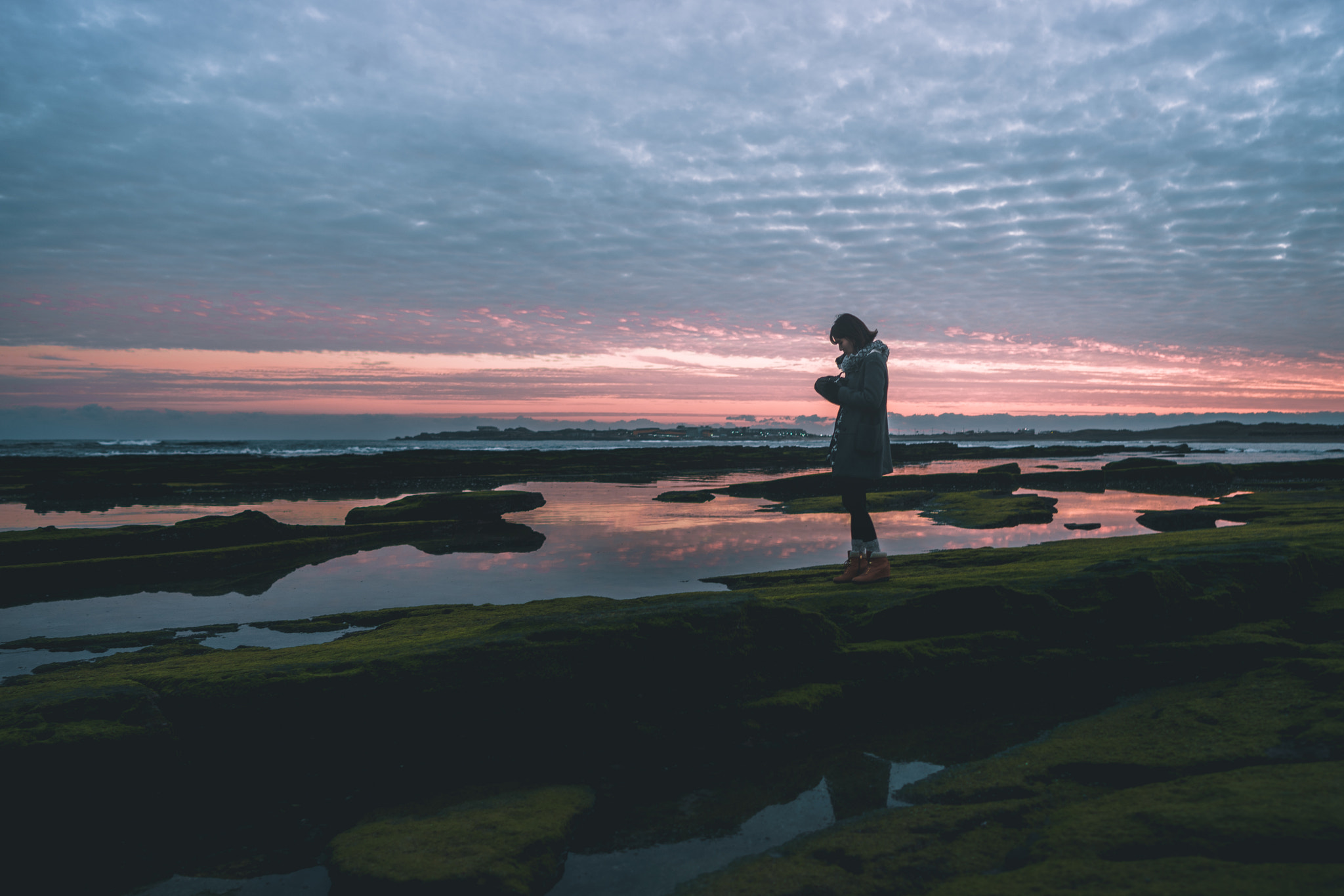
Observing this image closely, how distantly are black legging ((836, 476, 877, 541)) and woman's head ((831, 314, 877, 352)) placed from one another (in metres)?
1.65

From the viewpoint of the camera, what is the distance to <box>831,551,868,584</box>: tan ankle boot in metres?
8.19

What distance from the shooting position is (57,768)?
3918mm

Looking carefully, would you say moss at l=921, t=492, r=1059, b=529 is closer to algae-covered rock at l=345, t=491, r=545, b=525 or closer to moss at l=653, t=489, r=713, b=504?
moss at l=653, t=489, r=713, b=504

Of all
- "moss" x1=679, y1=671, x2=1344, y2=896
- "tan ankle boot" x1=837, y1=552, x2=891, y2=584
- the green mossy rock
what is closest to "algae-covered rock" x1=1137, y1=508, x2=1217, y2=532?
"tan ankle boot" x1=837, y1=552, x2=891, y2=584

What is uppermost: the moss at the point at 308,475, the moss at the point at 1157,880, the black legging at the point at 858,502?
the black legging at the point at 858,502

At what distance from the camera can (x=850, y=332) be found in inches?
330

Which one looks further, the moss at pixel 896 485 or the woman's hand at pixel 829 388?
the moss at pixel 896 485

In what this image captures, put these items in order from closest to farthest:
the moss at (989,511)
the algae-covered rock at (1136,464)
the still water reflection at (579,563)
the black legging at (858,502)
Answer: the black legging at (858,502)
the still water reflection at (579,563)
the moss at (989,511)
the algae-covered rock at (1136,464)

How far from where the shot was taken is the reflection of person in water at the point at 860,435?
26.2 feet

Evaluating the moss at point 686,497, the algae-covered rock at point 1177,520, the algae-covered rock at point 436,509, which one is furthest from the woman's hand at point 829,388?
the moss at point 686,497

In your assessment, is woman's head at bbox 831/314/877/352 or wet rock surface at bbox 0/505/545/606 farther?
wet rock surface at bbox 0/505/545/606

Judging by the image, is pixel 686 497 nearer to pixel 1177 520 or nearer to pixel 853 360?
pixel 1177 520

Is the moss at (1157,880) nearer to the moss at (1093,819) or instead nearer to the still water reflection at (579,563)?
the moss at (1093,819)

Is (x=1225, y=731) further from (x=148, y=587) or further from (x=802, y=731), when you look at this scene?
(x=148, y=587)
